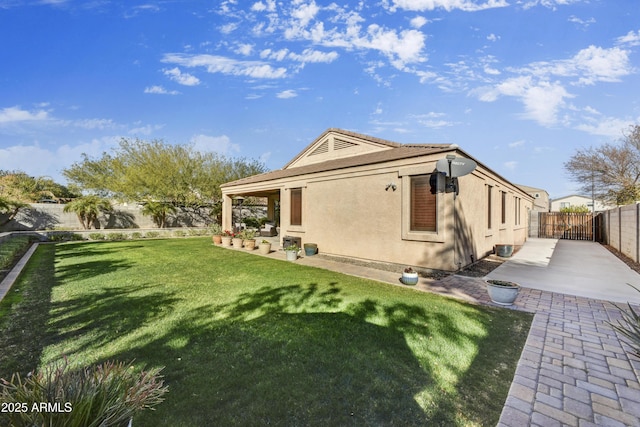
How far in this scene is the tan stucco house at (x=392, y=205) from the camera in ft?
28.2

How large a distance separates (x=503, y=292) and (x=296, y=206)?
9793 mm

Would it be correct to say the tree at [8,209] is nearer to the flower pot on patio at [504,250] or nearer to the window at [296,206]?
the window at [296,206]

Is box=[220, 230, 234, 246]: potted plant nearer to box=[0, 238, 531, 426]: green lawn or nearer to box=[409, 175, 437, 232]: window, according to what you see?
box=[0, 238, 531, 426]: green lawn

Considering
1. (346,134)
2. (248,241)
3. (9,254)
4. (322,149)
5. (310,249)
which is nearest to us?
(9,254)

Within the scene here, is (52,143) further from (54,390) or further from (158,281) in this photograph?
(54,390)

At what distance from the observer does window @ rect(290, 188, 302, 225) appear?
13.5 meters

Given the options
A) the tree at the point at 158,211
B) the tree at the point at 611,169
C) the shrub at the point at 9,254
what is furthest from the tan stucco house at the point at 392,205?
the tree at the point at 611,169

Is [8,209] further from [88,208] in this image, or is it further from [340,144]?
[340,144]

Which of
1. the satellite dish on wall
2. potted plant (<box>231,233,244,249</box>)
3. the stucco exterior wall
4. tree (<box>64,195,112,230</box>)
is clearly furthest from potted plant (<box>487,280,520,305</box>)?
tree (<box>64,195,112,230</box>)

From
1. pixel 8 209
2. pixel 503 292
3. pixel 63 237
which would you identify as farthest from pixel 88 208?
pixel 503 292

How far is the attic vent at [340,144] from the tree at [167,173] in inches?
566

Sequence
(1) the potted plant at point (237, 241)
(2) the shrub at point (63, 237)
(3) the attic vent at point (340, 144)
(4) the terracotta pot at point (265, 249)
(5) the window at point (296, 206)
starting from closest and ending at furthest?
1. (4) the terracotta pot at point (265, 249)
2. (3) the attic vent at point (340, 144)
3. (5) the window at point (296, 206)
4. (1) the potted plant at point (237, 241)
5. (2) the shrub at point (63, 237)

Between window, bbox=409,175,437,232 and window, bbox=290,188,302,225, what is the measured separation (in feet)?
19.6

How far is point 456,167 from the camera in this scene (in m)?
7.74
